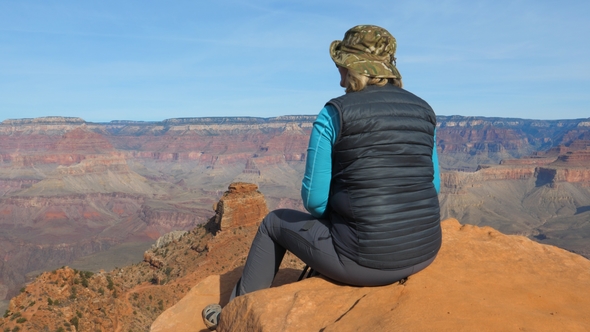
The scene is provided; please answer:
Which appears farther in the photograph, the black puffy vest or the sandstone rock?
the sandstone rock

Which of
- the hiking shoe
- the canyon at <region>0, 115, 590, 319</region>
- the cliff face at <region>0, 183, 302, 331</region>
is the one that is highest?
the hiking shoe

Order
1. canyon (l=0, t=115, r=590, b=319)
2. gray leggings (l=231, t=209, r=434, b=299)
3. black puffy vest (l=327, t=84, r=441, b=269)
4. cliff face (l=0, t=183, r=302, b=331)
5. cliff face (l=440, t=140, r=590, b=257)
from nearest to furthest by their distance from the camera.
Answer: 1. black puffy vest (l=327, t=84, r=441, b=269)
2. gray leggings (l=231, t=209, r=434, b=299)
3. cliff face (l=0, t=183, r=302, b=331)
4. canyon (l=0, t=115, r=590, b=319)
5. cliff face (l=440, t=140, r=590, b=257)

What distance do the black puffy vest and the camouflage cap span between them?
0.66ft

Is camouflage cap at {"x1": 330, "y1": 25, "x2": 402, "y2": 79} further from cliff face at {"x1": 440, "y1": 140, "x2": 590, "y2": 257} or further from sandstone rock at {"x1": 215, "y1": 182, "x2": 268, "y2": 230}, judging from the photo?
cliff face at {"x1": 440, "y1": 140, "x2": 590, "y2": 257}

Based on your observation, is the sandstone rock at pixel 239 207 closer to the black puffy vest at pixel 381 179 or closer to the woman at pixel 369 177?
the woman at pixel 369 177

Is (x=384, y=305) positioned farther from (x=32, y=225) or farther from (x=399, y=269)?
(x=32, y=225)

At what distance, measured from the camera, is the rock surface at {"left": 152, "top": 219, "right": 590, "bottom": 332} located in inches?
136

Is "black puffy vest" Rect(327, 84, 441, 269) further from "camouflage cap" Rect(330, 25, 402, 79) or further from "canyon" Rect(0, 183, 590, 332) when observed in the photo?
"canyon" Rect(0, 183, 590, 332)

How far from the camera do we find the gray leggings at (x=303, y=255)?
4.09 metres

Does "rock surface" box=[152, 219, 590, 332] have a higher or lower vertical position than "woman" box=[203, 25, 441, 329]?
lower

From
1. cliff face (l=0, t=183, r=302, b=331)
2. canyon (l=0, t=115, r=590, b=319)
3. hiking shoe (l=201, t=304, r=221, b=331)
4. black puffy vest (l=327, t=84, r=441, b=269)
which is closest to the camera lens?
black puffy vest (l=327, t=84, r=441, b=269)

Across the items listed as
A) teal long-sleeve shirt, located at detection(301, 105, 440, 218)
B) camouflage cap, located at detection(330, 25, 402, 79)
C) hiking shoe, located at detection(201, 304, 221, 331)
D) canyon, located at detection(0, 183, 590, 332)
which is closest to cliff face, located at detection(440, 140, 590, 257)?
canyon, located at detection(0, 183, 590, 332)

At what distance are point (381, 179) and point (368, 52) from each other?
129 cm

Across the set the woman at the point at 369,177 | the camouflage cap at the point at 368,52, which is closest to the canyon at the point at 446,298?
the woman at the point at 369,177
